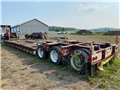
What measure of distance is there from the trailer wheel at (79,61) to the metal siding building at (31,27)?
30754 mm

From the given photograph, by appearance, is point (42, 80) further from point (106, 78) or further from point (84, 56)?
point (106, 78)

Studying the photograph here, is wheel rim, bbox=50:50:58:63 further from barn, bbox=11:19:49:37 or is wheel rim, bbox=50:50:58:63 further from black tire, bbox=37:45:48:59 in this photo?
barn, bbox=11:19:49:37

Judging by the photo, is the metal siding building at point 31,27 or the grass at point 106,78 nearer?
the grass at point 106,78

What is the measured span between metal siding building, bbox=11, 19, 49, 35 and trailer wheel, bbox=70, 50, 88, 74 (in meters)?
30.8

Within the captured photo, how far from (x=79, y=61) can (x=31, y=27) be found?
32.1 meters

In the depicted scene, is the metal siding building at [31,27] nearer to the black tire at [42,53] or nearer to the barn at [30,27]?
the barn at [30,27]

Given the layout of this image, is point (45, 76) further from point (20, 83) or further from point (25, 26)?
Answer: point (25, 26)

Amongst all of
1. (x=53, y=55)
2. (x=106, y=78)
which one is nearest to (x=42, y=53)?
(x=53, y=55)

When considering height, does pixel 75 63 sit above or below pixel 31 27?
below

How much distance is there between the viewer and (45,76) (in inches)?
145

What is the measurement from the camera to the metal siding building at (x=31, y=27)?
31.9m

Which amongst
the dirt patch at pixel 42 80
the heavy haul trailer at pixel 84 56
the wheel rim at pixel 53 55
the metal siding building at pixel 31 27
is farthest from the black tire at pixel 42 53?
the metal siding building at pixel 31 27

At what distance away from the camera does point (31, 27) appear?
3359cm

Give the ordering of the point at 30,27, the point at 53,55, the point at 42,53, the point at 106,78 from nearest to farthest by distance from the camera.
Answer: the point at 106,78 → the point at 53,55 → the point at 42,53 → the point at 30,27
